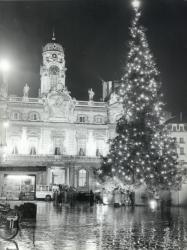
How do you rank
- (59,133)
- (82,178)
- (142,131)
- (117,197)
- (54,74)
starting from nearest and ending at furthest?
(142,131)
(117,197)
(82,178)
(59,133)
(54,74)

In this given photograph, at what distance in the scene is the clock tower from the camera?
70938 mm

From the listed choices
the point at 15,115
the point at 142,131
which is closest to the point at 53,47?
the point at 15,115

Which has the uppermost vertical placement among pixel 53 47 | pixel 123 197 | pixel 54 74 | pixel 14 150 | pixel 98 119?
pixel 53 47

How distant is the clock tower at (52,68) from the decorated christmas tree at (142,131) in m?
34.4

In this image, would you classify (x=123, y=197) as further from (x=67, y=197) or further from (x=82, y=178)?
(x=82, y=178)

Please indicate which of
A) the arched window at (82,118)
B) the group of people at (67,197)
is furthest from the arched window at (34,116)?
the group of people at (67,197)

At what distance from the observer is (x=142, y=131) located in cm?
3594

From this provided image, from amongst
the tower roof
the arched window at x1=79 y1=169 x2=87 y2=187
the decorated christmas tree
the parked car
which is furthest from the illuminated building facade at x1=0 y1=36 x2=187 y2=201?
the decorated christmas tree

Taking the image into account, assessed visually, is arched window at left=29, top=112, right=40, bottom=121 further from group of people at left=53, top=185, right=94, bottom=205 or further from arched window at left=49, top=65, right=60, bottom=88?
group of people at left=53, top=185, right=94, bottom=205

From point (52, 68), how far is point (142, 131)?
39.1 meters

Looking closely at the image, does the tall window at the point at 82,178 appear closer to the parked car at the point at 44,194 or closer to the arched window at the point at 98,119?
the arched window at the point at 98,119

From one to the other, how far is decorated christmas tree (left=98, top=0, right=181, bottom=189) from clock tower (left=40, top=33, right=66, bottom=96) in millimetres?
34360

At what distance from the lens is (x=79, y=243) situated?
39.1 ft

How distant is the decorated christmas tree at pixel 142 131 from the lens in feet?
115
